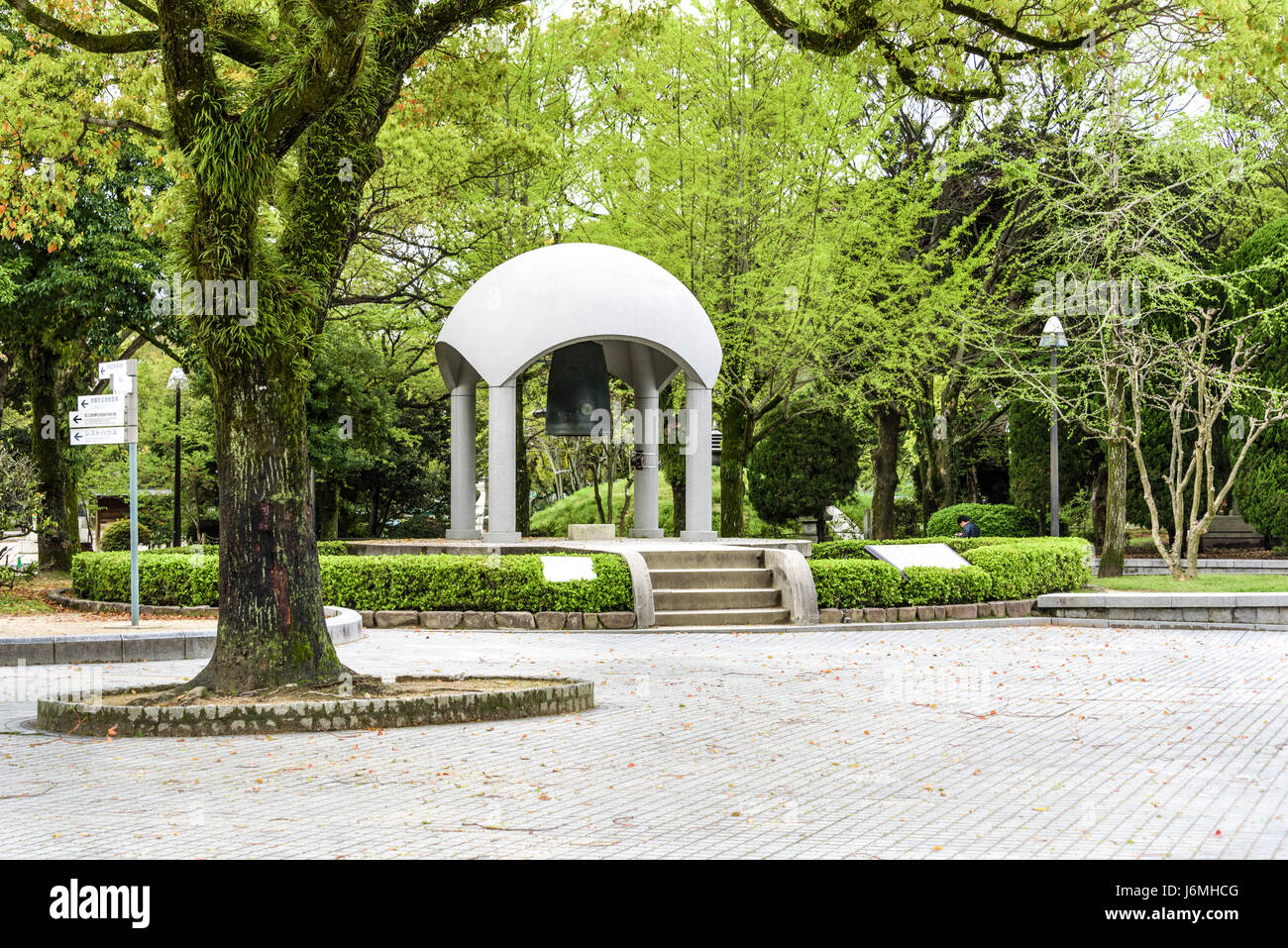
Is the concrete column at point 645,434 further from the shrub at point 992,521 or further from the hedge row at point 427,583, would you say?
the shrub at point 992,521

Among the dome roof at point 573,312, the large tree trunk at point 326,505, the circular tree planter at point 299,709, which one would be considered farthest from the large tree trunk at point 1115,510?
the large tree trunk at point 326,505

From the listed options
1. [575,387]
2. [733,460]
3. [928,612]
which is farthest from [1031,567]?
[575,387]

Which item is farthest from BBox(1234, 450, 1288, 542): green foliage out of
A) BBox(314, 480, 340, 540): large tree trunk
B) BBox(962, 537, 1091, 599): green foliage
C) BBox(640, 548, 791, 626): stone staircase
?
BBox(314, 480, 340, 540): large tree trunk

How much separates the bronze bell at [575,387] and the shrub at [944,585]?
8.06 meters

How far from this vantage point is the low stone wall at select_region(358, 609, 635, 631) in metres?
16.0

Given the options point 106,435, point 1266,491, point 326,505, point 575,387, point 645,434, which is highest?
point 575,387

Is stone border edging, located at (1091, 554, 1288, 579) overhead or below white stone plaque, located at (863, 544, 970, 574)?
below

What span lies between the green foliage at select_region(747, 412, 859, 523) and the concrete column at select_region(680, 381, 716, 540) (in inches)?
460

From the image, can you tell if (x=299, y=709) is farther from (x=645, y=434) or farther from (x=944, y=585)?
(x=645, y=434)

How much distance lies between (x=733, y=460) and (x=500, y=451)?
6.25 metres

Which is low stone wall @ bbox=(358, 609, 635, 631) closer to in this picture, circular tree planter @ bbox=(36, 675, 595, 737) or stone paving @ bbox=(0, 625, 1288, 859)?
stone paving @ bbox=(0, 625, 1288, 859)

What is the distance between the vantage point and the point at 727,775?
7.14 m

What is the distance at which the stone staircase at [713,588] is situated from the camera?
16.6 m

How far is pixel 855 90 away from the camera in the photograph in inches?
890
